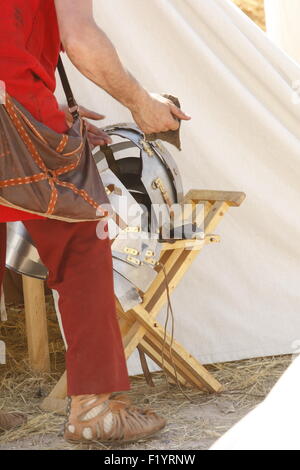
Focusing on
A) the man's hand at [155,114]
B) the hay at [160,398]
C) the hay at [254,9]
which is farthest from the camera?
the hay at [254,9]

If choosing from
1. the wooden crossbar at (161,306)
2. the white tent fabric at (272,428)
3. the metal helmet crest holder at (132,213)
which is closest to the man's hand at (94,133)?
the metal helmet crest holder at (132,213)

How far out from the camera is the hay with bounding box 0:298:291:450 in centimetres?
236

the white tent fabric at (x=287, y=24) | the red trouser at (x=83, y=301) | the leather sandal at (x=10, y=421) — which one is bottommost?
the leather sandal at (x=10, y=421)

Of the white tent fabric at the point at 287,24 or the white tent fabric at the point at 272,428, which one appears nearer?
the white tent fabric at the point at 272,428

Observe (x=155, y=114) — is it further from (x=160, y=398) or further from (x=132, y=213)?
(x=160, y=398)

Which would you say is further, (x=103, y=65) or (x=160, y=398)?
(x=160, y=398)

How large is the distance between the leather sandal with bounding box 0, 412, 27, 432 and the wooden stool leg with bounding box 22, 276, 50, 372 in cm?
44

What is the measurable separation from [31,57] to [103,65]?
0.16m

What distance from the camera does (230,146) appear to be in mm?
3109

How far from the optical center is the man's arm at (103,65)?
193 centimetres

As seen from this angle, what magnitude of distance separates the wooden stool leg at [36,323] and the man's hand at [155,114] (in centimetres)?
102

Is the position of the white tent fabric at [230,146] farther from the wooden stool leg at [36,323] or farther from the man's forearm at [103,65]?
the man's forearm at [103,65]

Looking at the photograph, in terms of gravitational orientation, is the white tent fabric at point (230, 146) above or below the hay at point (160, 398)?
above

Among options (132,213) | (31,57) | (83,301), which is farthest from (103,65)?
(132,213)
